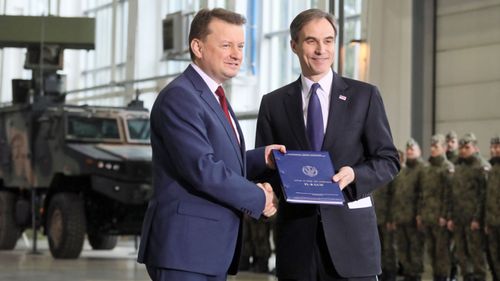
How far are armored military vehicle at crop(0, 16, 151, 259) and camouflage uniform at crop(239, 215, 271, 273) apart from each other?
1.60m

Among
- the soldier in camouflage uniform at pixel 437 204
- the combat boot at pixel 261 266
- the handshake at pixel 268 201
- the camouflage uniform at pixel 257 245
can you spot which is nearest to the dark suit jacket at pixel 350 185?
the handshake at pixel 268 201

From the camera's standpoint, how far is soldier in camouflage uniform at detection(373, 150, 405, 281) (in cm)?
1280

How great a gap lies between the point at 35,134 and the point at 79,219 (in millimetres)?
1873

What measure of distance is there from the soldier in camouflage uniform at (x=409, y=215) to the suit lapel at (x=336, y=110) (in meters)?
8.29

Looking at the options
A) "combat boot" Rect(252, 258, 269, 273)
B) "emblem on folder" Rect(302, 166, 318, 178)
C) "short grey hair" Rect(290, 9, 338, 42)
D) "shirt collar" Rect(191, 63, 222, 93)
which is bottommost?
"combat boot" Rect(252, 258, 269, 273)

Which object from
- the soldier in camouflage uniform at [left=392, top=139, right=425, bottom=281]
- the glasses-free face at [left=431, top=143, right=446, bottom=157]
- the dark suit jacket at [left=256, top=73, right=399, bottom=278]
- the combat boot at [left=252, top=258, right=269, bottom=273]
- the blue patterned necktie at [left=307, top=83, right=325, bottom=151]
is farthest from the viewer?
the combat boot at [left=252, top=258, right=269, bottom=273]

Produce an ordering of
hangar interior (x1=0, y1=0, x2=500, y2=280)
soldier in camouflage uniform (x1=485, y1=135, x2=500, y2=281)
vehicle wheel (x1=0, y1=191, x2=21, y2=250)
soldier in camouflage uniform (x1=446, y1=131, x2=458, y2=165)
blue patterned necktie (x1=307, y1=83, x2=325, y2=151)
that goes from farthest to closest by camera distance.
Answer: vehicle wheel (x1=0, y1=191, x2=21, y2=250) < hangar interior (x1=0, y1=0, x2=500, y2=280) < soldier in camouflage uniform (x1=446, y1=131, x2=458, y2=165) < soldier in camouflage uniform (x1=485, y1=135, x2=500, y2=281) < blue patterned necktie (x1=307, y1=83, x2=325, y2=151)

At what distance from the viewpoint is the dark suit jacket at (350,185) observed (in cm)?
411

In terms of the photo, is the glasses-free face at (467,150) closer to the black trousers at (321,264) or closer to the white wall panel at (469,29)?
the white wall panel at (469,29)

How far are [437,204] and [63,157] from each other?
19.0 ft

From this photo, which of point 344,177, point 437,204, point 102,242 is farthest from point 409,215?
point 344,177

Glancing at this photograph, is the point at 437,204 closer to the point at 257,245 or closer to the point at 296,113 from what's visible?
the point at 257,245

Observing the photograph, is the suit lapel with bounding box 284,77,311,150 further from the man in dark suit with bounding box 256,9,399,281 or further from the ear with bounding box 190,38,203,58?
the ear with bounding box 190,38,203,58

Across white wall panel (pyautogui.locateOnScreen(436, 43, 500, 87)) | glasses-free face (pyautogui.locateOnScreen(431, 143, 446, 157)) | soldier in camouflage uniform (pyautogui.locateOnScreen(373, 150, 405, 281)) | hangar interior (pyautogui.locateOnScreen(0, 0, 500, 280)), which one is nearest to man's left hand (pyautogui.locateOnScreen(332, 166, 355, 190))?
glasses-free face (pyautogui.locateOnScreen(431, 143, 446, 157))
